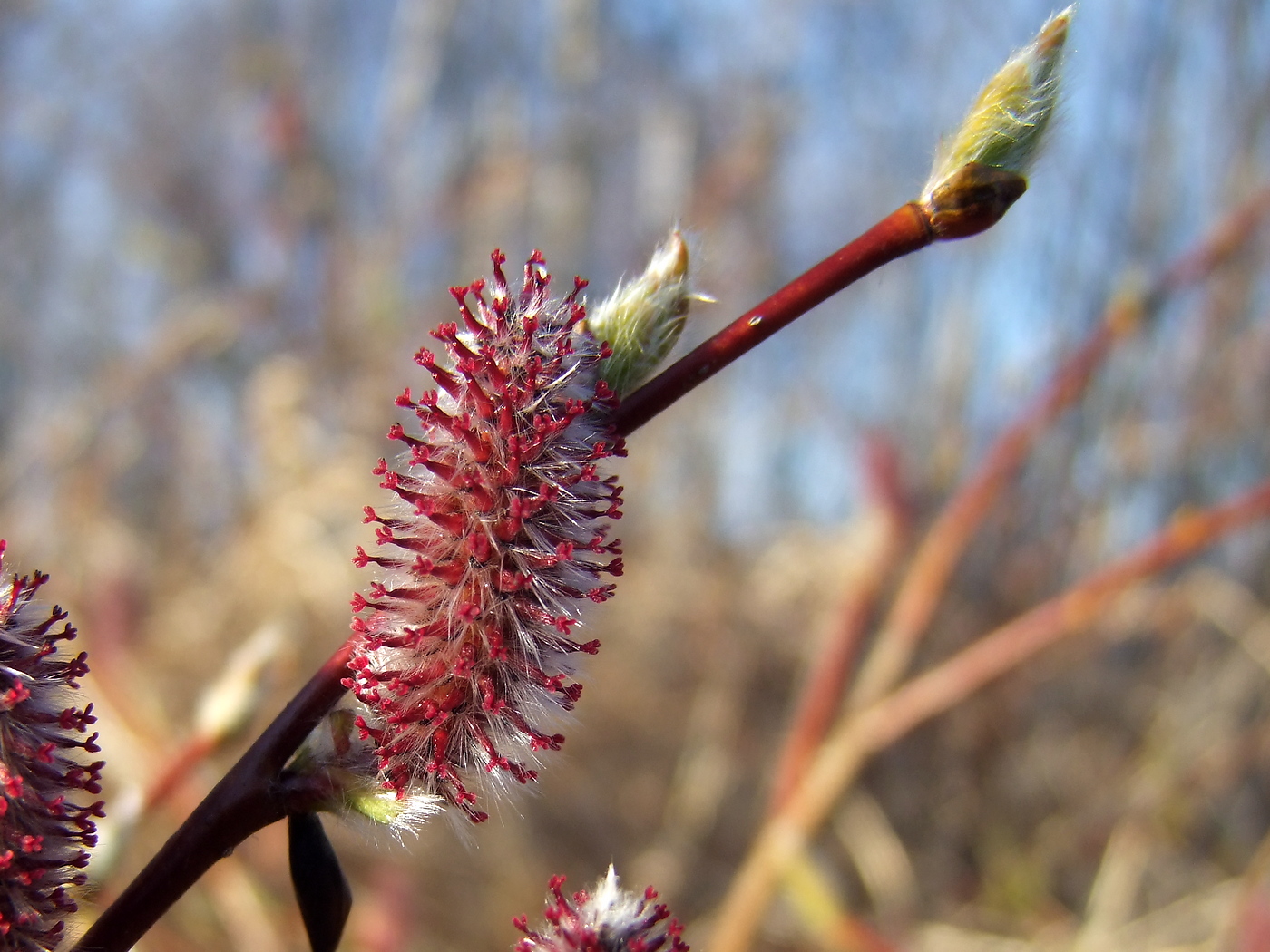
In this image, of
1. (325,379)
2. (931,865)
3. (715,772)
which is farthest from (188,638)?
(931,865)

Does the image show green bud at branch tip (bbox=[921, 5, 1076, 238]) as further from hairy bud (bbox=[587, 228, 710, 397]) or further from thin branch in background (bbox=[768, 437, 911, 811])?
thin branch in background (bbox=[768, 437, 911, 811])

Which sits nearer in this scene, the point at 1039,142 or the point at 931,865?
the point at 1039,142

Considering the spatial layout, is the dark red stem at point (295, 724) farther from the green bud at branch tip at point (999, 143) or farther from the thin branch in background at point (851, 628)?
the thin branch in background at point (851, 628)

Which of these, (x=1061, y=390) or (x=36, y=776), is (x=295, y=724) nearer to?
(x=36, y=776)

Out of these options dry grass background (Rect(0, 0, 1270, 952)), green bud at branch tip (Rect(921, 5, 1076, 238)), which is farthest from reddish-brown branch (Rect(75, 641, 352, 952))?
dry grass background (Rect(0, 0, 1270, 952))

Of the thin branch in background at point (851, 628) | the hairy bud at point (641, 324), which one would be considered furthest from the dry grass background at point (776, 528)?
the hairy bud at point (641, 324)

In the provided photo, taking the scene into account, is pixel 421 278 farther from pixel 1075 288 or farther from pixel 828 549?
pixel 1075 288
